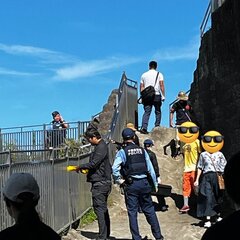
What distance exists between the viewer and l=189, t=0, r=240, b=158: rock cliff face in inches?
535

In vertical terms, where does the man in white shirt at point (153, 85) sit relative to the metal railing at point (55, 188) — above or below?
above

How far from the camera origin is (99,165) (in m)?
9.94

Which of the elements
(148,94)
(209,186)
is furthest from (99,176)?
(148,94)

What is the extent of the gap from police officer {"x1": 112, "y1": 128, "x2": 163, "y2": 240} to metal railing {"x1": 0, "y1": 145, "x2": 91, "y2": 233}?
1079 mm

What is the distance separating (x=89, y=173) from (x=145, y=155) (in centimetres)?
105

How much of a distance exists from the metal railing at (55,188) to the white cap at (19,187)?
3.75 metres

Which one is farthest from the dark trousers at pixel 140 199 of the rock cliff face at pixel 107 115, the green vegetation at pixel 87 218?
the rock cliff face at pixel 107 115

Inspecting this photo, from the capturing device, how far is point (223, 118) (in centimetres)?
1427

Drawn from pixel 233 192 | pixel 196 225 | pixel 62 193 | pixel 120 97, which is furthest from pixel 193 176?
pixel 233 192

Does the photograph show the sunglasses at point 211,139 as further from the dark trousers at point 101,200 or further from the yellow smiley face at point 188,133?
the dark trousers at point 101,200

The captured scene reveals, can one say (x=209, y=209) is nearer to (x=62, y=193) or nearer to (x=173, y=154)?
(x=62, y=193)

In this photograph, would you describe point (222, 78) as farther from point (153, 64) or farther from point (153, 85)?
point (153, 64)

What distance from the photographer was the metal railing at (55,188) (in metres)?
7.83

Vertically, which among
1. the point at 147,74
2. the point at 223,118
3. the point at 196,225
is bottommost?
the point at 196,225
